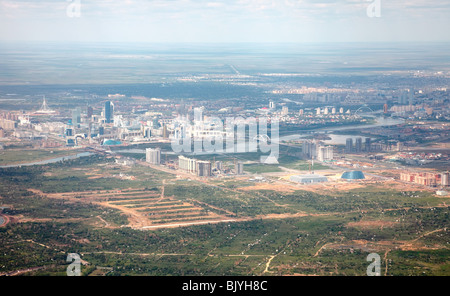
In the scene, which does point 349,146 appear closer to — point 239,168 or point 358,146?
point 358,146

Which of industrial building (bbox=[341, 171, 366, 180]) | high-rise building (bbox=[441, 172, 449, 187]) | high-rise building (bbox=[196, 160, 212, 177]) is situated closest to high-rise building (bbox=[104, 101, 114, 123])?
high-rise building (bbox=[196, 160, 212, 177])

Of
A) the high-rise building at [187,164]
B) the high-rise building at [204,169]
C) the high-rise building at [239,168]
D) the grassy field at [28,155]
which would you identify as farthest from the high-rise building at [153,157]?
the grassy field at [28,155]

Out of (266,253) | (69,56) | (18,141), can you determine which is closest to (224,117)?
(18,141)

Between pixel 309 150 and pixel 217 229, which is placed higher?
pixel 309 150

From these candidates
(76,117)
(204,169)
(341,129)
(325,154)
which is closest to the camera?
(204,169)

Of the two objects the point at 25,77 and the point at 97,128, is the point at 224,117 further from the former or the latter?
the point at 25,77

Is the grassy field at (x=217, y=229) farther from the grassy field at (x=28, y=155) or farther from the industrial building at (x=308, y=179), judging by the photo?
the grassy field at (x=28, y=155)

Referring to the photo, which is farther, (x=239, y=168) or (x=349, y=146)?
(x=349, y=146)

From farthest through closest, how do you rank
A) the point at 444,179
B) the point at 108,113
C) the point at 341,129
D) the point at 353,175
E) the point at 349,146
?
1. the point at 108,113
2. the point at 341,129
3. the point at 349,146
4. the point at 353,175
5. the point at 444,179

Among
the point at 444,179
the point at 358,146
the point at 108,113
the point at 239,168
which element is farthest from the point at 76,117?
the point at 444,179
